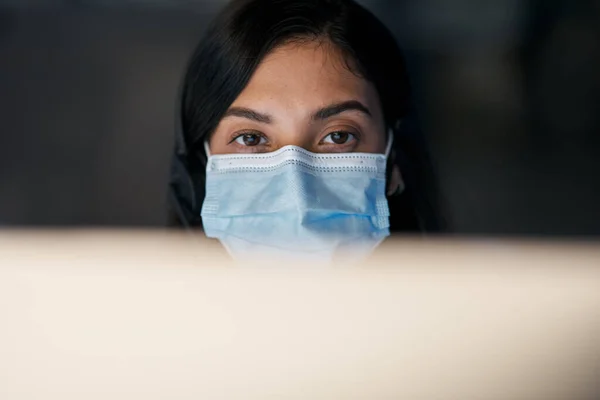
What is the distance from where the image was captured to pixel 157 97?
5.81 ft

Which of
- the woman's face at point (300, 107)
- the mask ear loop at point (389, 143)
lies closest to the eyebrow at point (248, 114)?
the woman's face at point (300, 107)

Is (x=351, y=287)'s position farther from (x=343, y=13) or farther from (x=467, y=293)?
(x=343, y=13)

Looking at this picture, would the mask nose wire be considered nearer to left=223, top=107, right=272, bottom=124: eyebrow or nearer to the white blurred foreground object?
left=223, top=107, right=272, bottom=124: eyebrow

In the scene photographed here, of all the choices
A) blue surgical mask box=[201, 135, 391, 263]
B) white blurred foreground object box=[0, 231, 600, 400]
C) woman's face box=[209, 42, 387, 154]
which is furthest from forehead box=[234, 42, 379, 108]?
white blurred foreground object box=[0, 231, 600, 400]

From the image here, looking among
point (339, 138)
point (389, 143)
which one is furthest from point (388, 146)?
point (339, 138)

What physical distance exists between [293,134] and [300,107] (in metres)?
0.06

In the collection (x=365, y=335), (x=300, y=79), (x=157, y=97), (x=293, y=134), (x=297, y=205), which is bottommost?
(x=365, y=335)

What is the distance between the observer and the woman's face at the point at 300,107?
1352mm

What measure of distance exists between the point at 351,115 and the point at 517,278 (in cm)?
104

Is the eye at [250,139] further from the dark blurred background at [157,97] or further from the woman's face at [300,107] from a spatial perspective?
the dark blurred background at [157,97]

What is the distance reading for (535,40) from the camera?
Result: 1.85 metres

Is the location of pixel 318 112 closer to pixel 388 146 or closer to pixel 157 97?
pixel 388 146

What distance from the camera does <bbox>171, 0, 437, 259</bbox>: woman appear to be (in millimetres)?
1309

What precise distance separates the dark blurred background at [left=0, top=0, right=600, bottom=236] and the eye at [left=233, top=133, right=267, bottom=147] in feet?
1.39
